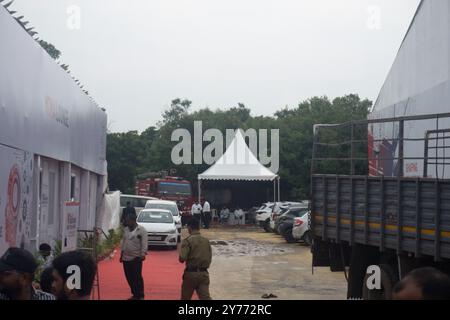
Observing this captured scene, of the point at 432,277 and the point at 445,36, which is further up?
the point at 445,36

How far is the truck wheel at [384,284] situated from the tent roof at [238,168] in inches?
1218

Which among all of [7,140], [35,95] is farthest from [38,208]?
[7,140]

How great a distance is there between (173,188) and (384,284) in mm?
36548

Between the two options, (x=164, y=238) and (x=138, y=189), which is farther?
(x=138, y=189)

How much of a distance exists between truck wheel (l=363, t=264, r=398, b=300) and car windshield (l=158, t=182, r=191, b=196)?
35.7 m

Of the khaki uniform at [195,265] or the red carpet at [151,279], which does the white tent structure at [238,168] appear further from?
the khaki uniform at [195,265]

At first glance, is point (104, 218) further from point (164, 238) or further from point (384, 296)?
point (384, 296)

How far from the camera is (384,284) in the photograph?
10914 millimetres

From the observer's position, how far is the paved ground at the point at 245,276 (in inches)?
631

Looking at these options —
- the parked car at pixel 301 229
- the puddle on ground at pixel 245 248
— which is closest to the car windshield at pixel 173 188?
the puddle on ground at pixel 245 248

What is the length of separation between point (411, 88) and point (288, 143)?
1391 inches

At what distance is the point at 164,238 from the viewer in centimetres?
2753

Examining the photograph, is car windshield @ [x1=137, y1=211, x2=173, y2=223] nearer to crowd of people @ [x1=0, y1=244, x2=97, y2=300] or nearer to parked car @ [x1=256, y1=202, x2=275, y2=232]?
parked car @ [x1=256, y1=202, x2=275, y2=232]

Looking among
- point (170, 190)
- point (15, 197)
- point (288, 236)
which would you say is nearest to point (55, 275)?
point (15, 197)
